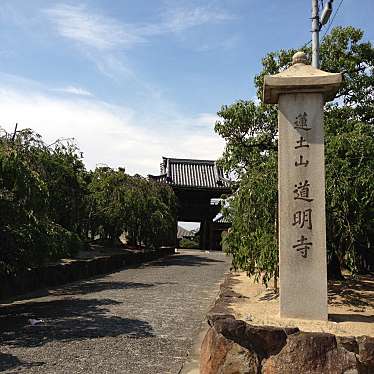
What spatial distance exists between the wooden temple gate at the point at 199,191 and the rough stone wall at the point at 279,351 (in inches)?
1157

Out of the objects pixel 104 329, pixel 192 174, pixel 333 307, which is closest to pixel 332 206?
pixel 333 307

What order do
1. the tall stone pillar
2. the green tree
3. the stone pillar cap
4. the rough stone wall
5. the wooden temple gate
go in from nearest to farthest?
the rough stone wall
the tall stone pillar
the stone pillar cap
the green tree
the wooden temple gate

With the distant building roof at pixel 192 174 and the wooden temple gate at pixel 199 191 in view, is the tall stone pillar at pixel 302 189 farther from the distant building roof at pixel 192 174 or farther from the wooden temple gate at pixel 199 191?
the wooden temple gate at pixel 199 191

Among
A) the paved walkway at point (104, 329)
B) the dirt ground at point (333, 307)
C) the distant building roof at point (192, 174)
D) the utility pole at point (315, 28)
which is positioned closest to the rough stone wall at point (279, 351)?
the paved walkway at point (104, 329)

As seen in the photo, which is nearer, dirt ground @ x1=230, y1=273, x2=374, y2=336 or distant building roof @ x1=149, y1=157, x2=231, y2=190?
dirt ground @ x1=230, y1=273, x2=374, y2=336

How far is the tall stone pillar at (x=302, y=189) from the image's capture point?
235 inches

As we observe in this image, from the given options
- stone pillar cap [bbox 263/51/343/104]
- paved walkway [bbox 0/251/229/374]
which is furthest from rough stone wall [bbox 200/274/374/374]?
stone pillar cap [bbox 263/51/343/104]

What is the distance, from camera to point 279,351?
4.19 meters

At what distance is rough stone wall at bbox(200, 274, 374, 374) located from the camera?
404 centimetres

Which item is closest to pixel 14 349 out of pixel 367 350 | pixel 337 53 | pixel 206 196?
pixel 367 350

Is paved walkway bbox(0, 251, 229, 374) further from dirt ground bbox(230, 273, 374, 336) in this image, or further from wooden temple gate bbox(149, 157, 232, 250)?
wooden temple gate bbox(149, 157, 232, 250)

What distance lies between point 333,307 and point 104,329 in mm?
3960

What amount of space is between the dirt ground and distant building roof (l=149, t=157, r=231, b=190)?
71.7ft

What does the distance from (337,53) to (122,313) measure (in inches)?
366
